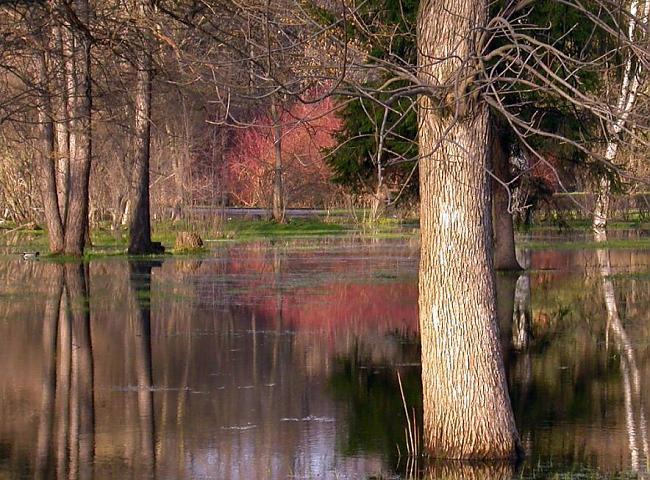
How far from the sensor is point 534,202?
30406mm

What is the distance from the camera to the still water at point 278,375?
37.3ft

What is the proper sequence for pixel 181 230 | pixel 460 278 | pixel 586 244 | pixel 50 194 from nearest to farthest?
pixel 460 278, pixel 50 194, pixel 586 244, pixel 181 230

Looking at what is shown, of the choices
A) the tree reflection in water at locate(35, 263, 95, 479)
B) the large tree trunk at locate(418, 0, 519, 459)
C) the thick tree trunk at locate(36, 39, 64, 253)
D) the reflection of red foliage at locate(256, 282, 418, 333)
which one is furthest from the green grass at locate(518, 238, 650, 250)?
the large tree trunk at locate(418, 0, 519, 459)

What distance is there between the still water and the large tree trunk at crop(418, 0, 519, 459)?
1.31ft

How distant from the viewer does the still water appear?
1137cm

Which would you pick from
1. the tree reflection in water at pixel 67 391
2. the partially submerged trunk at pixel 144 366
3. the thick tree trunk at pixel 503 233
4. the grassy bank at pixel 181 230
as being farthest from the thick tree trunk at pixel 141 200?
the tree reflection in water at pixel 67 391

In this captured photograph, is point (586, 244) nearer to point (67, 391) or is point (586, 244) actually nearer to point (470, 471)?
point (67, 391)

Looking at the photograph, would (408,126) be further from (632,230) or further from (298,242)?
(632,230)

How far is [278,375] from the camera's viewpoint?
15.8 m

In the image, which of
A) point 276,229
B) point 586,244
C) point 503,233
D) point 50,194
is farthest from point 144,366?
point 276,229

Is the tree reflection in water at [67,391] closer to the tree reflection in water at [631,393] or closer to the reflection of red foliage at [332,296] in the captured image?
the reflection of red foliage at [332,296]

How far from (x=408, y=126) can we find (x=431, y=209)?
1618cm

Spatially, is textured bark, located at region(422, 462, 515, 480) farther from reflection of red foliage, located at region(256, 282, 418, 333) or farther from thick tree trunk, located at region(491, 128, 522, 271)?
thick tree trunk, located at region(491, 128, 522, 271)

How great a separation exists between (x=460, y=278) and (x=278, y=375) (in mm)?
5550
